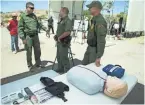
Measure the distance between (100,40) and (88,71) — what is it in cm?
61

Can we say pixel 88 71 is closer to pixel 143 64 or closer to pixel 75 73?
pixel 75 73

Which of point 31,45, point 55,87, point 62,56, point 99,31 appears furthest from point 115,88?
point 31,45

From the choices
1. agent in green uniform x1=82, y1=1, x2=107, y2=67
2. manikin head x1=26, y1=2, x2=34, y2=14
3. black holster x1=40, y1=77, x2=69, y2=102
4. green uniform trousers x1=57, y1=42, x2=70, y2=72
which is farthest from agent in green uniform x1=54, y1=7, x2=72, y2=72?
black holster x1=40, y1=77, x2=69, y2=102

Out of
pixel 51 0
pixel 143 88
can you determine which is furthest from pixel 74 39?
pixel 143 88

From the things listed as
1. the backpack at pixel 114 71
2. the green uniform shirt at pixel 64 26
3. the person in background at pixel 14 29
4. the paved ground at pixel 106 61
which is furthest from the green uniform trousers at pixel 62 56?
the person in background at pixel 14 29

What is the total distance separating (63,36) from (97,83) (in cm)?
160

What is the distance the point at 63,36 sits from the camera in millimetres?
3008

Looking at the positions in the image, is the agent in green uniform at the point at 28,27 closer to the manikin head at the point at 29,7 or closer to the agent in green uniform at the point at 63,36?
the manikin head at the point at 29,7

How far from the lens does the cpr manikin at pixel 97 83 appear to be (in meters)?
1.52

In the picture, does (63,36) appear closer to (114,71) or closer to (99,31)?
(99,31)

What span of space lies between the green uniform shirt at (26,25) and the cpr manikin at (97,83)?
190 centimetres

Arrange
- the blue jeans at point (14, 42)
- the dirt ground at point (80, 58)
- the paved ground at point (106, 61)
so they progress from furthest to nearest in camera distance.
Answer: the blue jeans at point (14, 42) < the dirt ground at point (80, 58) < the paved ground at point (106, 61)

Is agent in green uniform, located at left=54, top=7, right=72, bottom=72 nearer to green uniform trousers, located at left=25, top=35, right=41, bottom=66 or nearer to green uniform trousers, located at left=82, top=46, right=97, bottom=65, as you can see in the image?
green uniform trousers, located at left=25, top=35, right=41, bottom=66

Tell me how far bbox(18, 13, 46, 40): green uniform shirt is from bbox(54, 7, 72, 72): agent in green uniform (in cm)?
53
